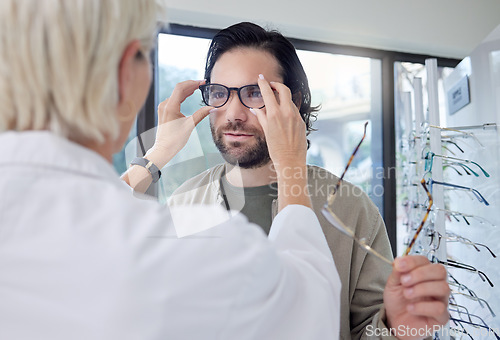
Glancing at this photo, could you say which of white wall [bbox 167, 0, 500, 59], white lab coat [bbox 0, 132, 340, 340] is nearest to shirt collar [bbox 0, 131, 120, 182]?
white lab coat [bbox 0, 132, 340, 340]

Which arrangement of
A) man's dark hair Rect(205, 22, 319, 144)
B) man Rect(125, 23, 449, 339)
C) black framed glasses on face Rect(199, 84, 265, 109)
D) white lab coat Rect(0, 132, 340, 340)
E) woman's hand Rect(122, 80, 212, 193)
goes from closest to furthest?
white lab coat Rect(0, 132, 340, 340) < man Rect(125, 23, 449, 339) < woman's hand Rect(122, 80, 212, 193) < black framed glasses on face Rect(199, 84, 265, 109) < man's dark hair Rect(205, 22, 319, 144)

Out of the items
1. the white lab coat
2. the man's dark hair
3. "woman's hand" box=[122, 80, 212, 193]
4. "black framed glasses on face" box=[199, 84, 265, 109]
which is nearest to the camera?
the white lab coat

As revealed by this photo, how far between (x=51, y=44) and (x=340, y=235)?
2.89ft

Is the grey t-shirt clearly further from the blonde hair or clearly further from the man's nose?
the blonde hair

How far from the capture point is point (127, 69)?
1.85 ft

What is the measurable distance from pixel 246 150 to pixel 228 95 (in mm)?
180

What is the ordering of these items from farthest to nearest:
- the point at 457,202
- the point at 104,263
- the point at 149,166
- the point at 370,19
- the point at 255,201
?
1. the point at 370,19
2. the point at 457,202
3. the point at 255,201
4. the point at 149,166
5. the point at 104,263

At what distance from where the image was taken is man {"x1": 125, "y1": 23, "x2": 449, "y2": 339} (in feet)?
3.44

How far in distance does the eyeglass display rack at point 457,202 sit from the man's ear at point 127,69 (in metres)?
1.01

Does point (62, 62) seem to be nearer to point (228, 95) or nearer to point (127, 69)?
point (127, 69)

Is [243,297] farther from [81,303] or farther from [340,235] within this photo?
[340,235]

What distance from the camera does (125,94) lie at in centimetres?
57

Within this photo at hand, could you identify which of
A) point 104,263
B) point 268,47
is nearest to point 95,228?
point 104,263

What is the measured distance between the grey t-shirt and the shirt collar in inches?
29.3
